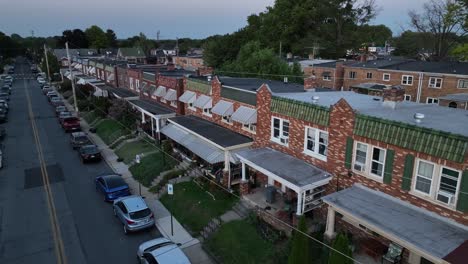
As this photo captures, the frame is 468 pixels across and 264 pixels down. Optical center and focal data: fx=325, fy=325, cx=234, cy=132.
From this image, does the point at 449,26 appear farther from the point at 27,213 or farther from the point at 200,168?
the point at 27,213

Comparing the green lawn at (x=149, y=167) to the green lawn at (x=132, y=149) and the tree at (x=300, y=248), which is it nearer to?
the green lawn at (x=132, y=149)

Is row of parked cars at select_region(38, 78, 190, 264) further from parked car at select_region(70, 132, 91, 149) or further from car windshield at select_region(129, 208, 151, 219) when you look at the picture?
parked car at select_region(70, 132, 91, 149)

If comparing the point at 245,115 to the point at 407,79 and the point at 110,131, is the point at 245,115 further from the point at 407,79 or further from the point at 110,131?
the point at 407,79

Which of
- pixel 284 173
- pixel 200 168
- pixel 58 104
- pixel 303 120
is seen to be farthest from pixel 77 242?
pixel 58 104

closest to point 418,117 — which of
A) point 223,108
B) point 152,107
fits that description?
point 223,108

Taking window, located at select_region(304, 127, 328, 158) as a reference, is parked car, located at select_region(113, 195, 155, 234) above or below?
below

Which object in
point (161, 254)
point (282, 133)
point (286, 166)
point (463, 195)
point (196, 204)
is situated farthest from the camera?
point (196, 204)

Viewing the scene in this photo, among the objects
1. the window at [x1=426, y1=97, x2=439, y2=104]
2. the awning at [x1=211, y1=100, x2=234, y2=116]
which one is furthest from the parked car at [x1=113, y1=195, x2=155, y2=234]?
the window at [x1=426, y1=97, x2=439, y2=104]
